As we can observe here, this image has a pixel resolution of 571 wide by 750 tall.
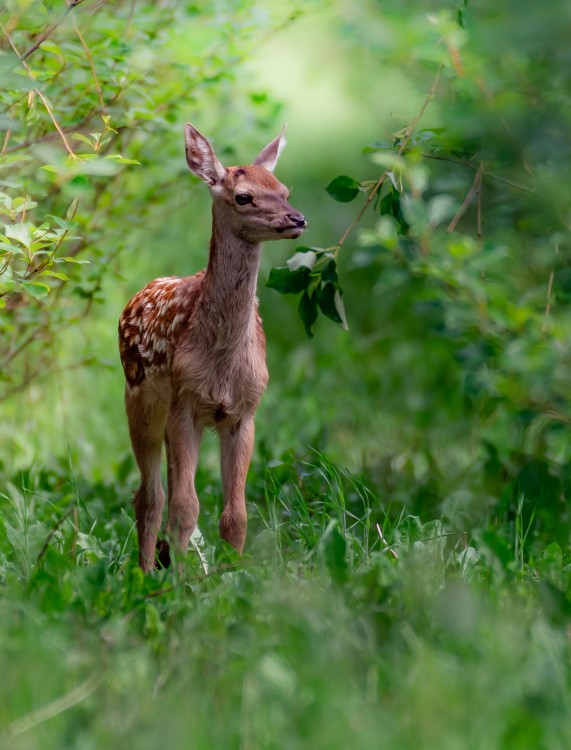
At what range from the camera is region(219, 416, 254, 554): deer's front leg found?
17.7 feet

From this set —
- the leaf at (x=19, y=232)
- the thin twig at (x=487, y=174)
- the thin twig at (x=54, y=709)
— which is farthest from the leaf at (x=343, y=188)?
the thin twig at (x=54, y=709)

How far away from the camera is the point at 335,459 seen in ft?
24.7

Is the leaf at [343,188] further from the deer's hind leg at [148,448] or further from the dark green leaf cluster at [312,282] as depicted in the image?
the deer's hind leg at [148,448]

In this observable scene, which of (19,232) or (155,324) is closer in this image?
(19,232)

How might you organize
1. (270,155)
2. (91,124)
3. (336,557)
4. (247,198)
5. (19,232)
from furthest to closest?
(91,124)
(270,155)
(247,198)
(19,232)
(336,557)

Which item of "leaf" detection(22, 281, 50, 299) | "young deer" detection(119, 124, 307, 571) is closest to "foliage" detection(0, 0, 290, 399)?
"leaf" detection(22, 281, 50, 299)

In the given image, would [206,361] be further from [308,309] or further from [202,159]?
[202,159]

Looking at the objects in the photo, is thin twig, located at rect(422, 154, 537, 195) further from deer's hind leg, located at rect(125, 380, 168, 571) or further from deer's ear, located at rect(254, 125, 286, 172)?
deer's hind leg, located at rect(125, 380, 168, 571)

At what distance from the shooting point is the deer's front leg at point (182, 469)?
5.43 m

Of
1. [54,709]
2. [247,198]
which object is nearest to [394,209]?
[247,198]

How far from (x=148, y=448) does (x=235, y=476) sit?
0.74 meters

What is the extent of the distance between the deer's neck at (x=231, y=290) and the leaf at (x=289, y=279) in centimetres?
25

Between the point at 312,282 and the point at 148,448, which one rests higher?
the point at 312,282

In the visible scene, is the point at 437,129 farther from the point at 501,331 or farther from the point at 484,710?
the point at 484,710
